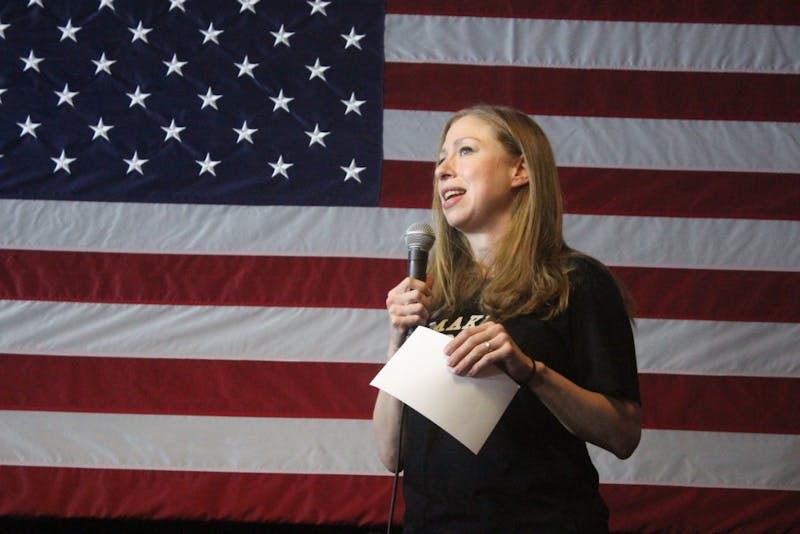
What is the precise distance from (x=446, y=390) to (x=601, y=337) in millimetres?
245

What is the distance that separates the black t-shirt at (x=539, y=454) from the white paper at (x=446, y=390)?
0.10m

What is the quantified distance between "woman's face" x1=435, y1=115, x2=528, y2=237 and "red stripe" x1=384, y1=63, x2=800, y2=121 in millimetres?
979

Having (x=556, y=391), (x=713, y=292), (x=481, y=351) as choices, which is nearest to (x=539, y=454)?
(x=556, y=391)

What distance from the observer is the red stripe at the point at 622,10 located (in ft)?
7.06

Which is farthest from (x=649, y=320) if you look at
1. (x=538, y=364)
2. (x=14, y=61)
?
(x=14, y=61)

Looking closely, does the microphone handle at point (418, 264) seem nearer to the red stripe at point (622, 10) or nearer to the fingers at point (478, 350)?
the fingers at point (478, 350)

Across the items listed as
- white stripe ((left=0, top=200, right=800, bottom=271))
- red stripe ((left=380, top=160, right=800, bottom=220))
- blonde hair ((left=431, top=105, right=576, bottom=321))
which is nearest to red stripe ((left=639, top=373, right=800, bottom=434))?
white stripe ((left=0, top=200, right=800, bottom=271))

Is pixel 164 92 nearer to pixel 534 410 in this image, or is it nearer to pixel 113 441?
pixel 113 441

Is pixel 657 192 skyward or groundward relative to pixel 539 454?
skyward

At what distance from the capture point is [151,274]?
6.89ft

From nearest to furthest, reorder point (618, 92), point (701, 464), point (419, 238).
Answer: point (419, 238), point (701, 464), point (618, 92)

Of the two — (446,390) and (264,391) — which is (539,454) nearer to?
(446,390)

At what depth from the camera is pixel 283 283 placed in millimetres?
2094

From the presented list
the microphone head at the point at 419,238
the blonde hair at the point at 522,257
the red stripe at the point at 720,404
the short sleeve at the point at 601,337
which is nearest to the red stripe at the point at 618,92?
the red stripe at the point at 720,404
